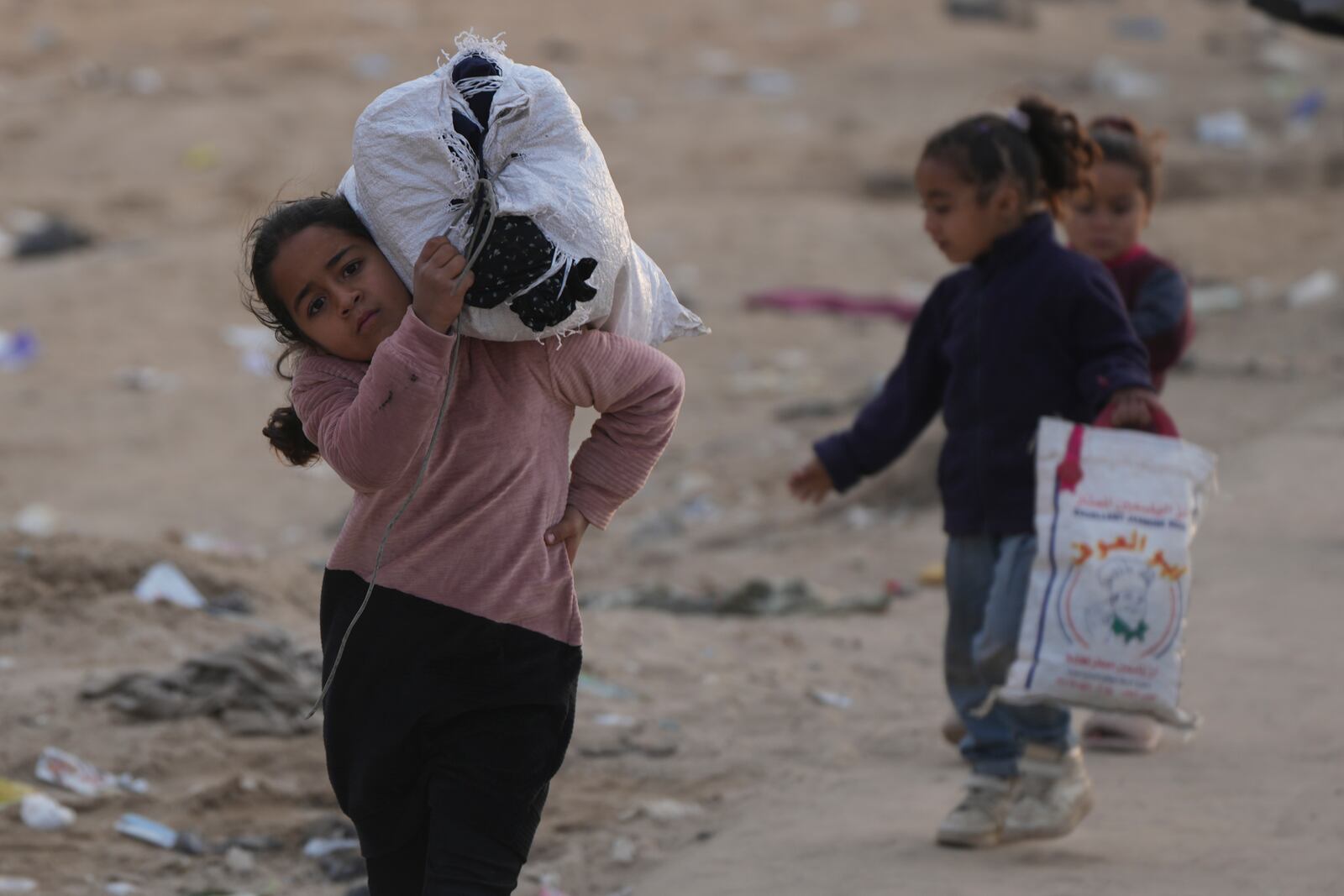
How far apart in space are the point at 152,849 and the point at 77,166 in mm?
11844

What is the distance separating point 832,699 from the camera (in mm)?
5160

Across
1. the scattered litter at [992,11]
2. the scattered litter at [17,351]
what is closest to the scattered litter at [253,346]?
the scattered litter at [17,351]

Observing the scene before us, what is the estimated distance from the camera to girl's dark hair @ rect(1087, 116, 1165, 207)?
14.8 feet

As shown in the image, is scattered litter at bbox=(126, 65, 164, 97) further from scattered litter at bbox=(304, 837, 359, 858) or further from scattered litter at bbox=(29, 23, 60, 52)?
scattered litter at bbox=(304, 837, 359, 858)

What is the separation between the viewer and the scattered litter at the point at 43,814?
3869 mm

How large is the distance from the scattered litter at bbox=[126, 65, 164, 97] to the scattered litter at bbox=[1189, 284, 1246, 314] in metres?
10.3

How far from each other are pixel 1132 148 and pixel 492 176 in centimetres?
274

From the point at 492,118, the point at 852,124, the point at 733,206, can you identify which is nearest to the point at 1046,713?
the point at 492,118

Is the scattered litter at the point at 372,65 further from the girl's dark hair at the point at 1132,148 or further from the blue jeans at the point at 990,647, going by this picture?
the blue jeans at the point at 990,647

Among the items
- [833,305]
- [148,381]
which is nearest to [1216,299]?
[833,305]

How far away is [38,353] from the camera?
10.6 metres

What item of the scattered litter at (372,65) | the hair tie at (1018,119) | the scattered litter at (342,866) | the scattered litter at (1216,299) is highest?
the hair tie at (1018,119)

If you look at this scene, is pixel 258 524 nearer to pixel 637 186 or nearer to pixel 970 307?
pixel 970 307

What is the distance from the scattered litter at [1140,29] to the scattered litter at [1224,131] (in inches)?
200
